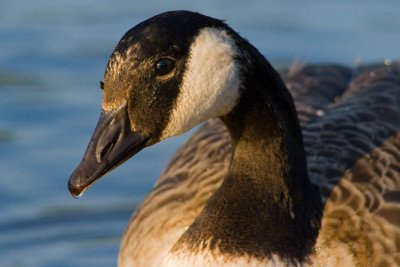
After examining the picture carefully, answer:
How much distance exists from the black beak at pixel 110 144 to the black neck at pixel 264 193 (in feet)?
2.39

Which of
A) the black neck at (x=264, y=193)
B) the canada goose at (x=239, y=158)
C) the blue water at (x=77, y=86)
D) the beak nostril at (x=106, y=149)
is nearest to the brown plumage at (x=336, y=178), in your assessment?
the canada goose at (x=239, y=158)

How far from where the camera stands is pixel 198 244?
747 cm

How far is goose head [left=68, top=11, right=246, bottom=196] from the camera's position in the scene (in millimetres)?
6812

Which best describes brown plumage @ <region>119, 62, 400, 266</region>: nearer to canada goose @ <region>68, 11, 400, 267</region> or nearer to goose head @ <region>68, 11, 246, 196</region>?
canada goose @ <region>68, 11, 400, 267</region>

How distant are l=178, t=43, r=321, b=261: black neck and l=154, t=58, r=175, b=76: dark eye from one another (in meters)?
0.60

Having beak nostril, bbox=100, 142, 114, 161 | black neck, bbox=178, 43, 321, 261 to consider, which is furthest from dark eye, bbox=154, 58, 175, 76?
black neck, bbox=178, 43, 321, 261

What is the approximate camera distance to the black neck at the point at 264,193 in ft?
24.3

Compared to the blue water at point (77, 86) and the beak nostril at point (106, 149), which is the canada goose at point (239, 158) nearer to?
the beak nostril at point (106, 149)

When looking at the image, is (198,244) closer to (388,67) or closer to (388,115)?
(388,115)

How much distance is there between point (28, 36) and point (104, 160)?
680cm

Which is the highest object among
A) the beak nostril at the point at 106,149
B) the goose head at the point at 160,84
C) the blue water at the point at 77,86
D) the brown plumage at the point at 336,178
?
the goose head at the point at 160,84

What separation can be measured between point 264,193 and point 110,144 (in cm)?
117

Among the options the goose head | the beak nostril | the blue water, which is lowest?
the blue water

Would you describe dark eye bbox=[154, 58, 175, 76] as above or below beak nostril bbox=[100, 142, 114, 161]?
above
